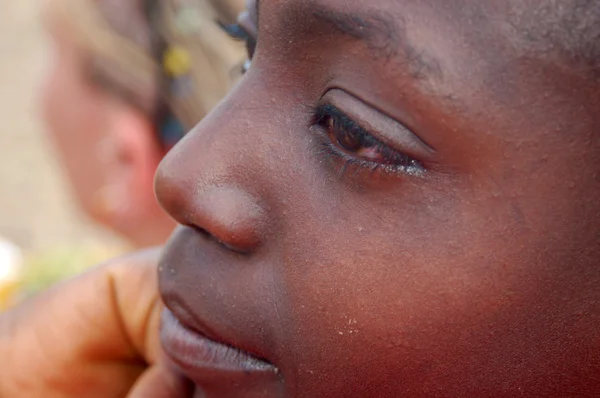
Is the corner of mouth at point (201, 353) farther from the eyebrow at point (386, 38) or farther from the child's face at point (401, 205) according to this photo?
the eyebrow at point (386, 38)

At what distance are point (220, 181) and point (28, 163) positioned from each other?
5.49 meters

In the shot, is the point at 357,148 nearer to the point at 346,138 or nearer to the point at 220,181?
the point at 346,138

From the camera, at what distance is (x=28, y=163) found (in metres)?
6.41

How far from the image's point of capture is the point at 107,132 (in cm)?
322

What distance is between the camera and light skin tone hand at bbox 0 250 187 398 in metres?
1.73

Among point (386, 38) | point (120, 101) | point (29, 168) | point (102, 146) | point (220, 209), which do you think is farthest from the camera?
point (29, 168)

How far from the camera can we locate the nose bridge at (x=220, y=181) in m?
1.23

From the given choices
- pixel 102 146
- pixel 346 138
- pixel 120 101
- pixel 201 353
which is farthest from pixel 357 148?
pixel 102 146

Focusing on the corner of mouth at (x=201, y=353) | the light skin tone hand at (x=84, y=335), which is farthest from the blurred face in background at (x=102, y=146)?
the corner of mouth at (x=201, y=353)

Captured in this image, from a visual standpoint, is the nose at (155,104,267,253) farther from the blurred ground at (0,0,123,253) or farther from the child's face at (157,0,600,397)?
the blurred ground at (0,0,123,253)

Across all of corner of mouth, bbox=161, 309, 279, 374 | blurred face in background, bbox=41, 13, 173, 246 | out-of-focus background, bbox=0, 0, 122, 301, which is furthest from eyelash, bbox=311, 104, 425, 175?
out-of-focus background, bbox=0, 0, 122, 301

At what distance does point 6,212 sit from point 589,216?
5211mm

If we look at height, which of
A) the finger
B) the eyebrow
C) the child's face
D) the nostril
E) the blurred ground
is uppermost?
the eyebrow

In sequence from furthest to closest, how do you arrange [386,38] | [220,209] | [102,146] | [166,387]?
[102,146], [166,387], [220,209], [386,38]
